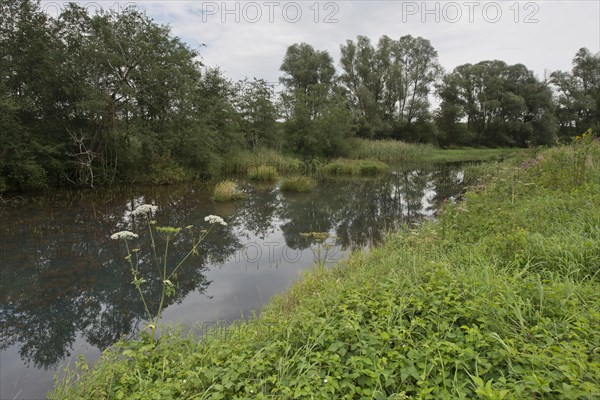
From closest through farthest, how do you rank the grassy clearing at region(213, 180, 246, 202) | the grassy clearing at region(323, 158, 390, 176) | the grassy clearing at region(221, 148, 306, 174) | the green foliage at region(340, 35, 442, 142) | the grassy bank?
1. the grassy bank
2. the grassy clearing at region(213, 180, 246, 202)
3. the grassy clearing at region(221, 148, 306, 174)
4. the grassy clearing at region(323, 158, 390, 176)
5. the green foliage at region(340, 35, 442, 142)

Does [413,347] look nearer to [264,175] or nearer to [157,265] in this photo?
[157,265]

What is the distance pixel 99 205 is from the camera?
464 inches

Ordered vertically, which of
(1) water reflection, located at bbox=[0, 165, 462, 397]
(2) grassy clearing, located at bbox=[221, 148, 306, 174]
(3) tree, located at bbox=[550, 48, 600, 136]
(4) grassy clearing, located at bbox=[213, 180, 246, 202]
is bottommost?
(1) water reflection, located at bbox=[0, 165, 462, 397]

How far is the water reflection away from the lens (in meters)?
4.54

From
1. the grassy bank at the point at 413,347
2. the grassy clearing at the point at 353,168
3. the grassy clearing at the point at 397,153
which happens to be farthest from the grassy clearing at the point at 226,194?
the grassy clearing at the point at 397,153

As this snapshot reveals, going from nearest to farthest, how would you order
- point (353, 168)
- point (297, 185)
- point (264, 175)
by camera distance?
point (297, 185), point (264, 175), point (353, 168)

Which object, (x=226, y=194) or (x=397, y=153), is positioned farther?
(x=397, y=153)

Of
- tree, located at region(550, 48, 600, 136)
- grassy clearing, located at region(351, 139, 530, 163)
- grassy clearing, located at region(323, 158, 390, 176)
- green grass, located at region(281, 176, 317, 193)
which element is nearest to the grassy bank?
green grass, located at region(281, 176, 317, 193)

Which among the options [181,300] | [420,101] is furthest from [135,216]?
[420,101]

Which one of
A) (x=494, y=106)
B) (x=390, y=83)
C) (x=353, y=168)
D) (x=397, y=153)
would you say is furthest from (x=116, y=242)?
(x=494, y=106)

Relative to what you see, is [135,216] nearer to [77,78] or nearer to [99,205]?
[99,205]

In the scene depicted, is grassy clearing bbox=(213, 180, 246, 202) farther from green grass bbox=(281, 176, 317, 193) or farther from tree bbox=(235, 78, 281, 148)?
tree bbox=(235, 78, 281, 148)

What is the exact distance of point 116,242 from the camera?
25.7 feet

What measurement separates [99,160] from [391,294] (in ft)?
53.4
